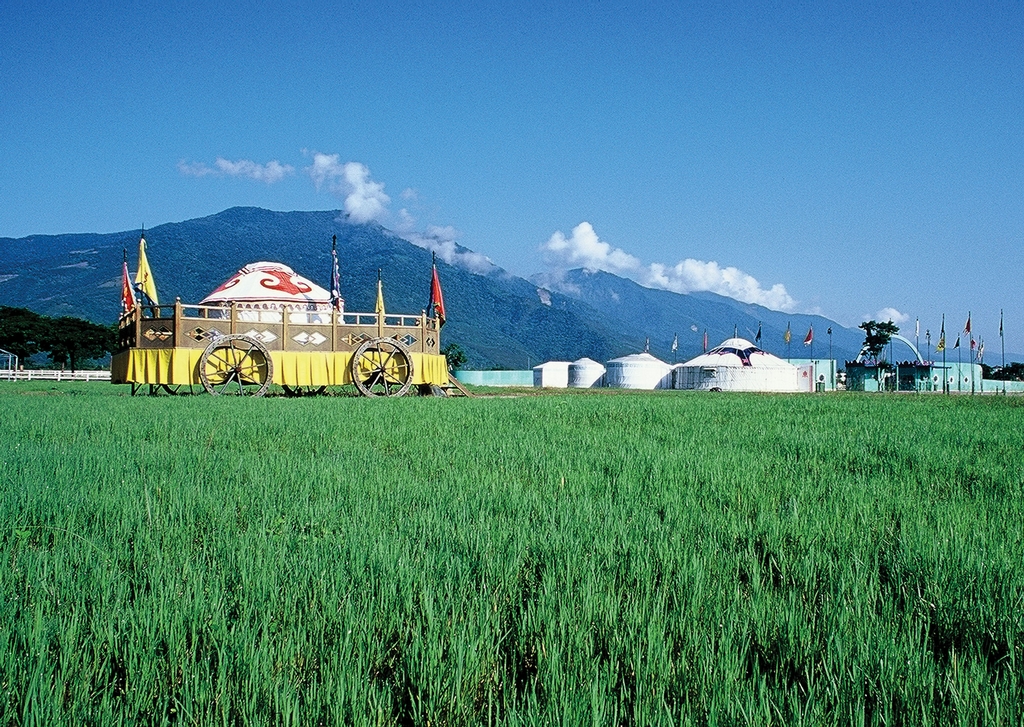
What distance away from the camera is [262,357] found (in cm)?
1658

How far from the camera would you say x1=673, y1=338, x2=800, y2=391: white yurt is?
2076 inches

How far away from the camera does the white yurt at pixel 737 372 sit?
52719 millimetres

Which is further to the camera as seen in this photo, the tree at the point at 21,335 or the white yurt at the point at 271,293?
the tree at the point at 21,335

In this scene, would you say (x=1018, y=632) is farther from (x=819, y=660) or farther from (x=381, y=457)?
(x=381, y=457)

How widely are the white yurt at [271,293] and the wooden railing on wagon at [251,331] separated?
14.3ft

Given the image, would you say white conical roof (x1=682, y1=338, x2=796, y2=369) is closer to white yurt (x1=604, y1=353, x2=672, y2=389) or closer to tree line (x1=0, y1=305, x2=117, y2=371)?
white yurt (x1=604, y1=353, x2=672, y2=389)

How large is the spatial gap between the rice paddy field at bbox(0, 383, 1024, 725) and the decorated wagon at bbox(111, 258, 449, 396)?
11.2 metres

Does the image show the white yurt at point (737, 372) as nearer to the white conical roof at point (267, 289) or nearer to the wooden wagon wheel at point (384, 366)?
the white conical roof at point (267, 289)

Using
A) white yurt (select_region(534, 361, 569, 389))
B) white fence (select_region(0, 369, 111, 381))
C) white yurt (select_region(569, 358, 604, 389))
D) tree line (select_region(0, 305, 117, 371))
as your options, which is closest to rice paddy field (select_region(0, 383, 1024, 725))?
white fence (select_region(0, 369, 111, 381))

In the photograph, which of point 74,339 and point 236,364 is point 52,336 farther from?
point 236,364

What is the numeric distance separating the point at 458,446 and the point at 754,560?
13.3 feet

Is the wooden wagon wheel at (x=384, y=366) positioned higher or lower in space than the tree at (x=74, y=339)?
lower

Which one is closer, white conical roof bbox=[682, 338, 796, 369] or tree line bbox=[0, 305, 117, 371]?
white conical roof bbox=[682, 338, 796, 369]

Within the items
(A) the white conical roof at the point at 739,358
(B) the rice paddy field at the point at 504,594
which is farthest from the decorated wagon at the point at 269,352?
(A) the white conical roof at the point at 739,358
